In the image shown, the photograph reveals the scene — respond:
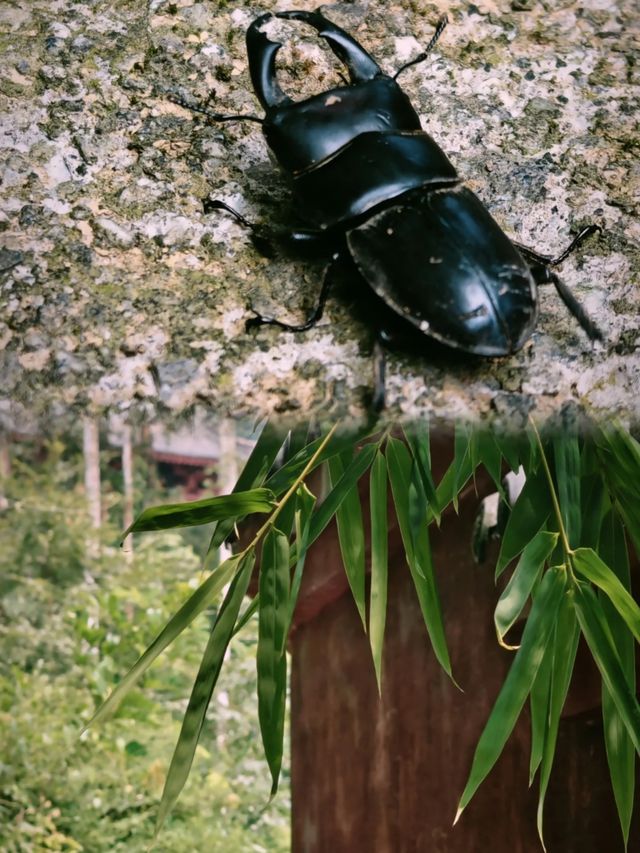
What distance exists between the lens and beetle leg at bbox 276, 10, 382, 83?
2.83ft

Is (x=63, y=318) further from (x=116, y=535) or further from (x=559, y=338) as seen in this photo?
(x=116, y=535)

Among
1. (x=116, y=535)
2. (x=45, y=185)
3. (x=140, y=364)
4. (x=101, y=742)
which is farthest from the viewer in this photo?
(x=116, y=535)

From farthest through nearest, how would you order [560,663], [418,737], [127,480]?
[127,480] < [418,737] < [560,663]

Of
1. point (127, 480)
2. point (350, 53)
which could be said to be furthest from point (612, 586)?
point (127, 480)

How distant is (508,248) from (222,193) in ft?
0.84

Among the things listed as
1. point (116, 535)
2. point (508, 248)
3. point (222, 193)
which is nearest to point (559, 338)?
point (508, 248)

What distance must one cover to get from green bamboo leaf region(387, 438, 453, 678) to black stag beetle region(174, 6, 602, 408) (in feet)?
0.73

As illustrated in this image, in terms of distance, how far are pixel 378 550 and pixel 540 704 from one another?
0.21 m

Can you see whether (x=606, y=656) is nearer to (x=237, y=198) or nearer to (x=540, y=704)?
(x=540, y=704)

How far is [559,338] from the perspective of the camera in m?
0.72

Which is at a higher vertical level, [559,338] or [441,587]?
[559,338]

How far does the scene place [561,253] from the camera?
0.79 m

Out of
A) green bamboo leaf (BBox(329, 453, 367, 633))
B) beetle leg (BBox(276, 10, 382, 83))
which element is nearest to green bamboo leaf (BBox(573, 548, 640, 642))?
green bamboo leaf (BBox(329, 453, 367, 633))

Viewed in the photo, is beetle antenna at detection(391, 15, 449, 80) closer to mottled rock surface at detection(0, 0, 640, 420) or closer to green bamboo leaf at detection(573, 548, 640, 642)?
mottled rock surface at detection(0, 0, 640, 420)
